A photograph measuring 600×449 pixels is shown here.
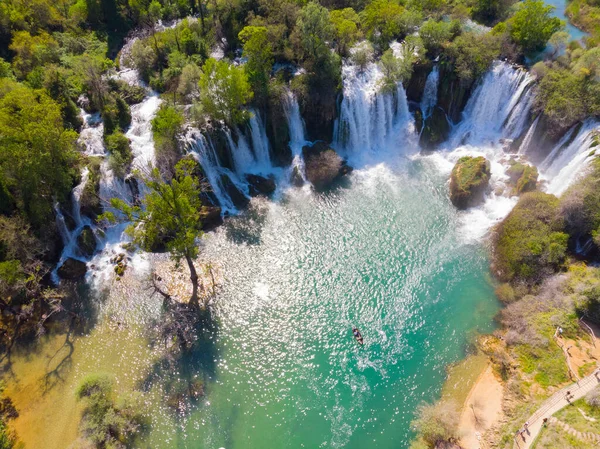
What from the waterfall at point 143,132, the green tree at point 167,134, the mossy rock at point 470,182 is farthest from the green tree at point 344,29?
the waterfall at point 143,132

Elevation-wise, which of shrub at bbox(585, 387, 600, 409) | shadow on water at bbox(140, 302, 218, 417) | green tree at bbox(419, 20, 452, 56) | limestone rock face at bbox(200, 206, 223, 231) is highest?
green tree at bbox(419, 20, 452, 56)

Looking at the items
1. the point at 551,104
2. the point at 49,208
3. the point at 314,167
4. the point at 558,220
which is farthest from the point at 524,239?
the point at 49,208

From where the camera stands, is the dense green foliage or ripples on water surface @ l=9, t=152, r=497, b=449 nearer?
the dense green foliage

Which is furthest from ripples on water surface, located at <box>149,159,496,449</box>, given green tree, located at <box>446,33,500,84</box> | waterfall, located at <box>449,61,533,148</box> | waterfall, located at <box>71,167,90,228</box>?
green tree, located at <box>446,33,500,84</box>

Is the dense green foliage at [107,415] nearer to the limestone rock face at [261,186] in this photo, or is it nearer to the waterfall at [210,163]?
the waterfall at [210,163]

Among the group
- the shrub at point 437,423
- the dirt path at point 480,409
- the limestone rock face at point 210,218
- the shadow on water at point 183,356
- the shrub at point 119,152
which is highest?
the shrub at point 119,152

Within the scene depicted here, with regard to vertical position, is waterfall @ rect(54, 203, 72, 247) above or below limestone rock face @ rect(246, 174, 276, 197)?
above

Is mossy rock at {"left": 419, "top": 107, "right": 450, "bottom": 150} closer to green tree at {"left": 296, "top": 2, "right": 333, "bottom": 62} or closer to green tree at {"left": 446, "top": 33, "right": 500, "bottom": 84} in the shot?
green tree at {"left": 446, "top": 33, "right": 500, "bottom": 84}
